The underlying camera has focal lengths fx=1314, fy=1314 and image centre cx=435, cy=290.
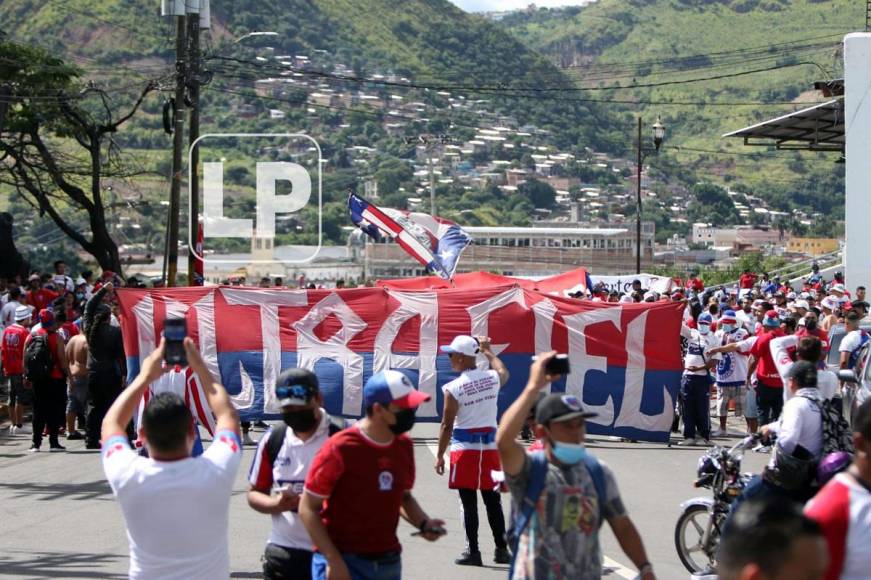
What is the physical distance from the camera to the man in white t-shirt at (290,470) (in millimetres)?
6465

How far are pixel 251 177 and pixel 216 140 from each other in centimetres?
1343

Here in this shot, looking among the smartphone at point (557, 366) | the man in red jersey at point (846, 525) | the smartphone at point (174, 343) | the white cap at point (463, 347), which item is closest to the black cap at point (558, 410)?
the smartphone at point (557, 366)

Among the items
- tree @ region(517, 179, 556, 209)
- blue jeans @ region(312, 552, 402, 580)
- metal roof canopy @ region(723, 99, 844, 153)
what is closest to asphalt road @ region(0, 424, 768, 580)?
blue jeans @ region(312, 552, 402, 580)

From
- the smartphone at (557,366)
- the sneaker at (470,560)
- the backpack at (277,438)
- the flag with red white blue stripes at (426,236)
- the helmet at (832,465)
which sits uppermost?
the flag with red white blue stripes at (426,236)

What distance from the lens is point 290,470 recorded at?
21.6 ft

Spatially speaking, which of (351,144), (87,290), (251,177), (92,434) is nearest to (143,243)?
(251,177)

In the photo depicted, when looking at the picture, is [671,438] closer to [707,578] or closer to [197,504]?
[707,578]

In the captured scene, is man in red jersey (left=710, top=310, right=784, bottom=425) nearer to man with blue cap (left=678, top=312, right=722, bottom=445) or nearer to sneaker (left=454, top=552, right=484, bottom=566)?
man with blue cap (left=678, top=312, right=722, bottom=445)

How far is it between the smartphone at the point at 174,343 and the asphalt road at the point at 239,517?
4308 mm

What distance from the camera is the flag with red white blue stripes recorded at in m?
23.4

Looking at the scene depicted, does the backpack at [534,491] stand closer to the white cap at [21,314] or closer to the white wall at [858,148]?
the white cap at [21,314]

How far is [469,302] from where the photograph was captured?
16688 millimetres

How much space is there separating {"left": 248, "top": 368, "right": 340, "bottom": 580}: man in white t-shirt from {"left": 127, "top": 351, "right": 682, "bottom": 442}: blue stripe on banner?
9.63 meters

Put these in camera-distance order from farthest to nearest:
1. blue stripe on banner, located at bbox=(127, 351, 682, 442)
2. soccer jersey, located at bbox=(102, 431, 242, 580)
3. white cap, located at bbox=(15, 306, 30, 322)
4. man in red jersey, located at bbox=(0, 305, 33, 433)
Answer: white cap, located at bbox=(15, 306, 30, 322) → man in red jersey, located at bbox=(0, 305, 33, 433) → blue stripe on banner, located at bbox=(127, 351, 682, 442) → soccer jersey, located at bbox=(102, 431, 242, 580)
